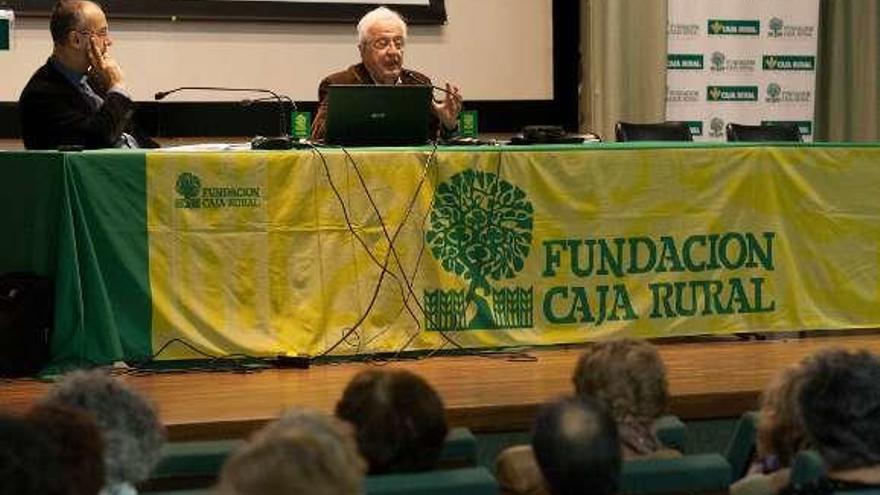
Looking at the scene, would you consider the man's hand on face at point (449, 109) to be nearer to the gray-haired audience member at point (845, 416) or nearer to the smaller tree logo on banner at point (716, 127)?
the smaller tree logo on banner at point (716, 127)

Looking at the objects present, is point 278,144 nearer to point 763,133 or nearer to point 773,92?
point 763,133

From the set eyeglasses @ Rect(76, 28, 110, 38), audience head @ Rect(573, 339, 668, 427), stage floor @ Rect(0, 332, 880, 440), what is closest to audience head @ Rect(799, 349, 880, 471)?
audience head @ Rect(573, 339, 668, 427)

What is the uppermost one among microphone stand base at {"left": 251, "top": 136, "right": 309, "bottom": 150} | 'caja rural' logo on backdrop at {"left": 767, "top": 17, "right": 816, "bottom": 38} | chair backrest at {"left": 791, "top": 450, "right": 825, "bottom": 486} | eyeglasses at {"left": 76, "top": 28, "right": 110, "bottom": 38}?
'caja rural' logo on backdrop at {"left": 767, "top": 17, "right": 816, "bottom": 38}

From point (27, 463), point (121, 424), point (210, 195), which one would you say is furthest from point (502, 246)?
point (27, 463)

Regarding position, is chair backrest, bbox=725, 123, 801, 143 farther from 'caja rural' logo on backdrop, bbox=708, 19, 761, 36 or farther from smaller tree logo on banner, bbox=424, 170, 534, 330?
smaller tree logo on banner, bbox=424, 170, 534, 330

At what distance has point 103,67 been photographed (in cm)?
523

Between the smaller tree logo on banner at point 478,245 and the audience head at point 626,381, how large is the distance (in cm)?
194

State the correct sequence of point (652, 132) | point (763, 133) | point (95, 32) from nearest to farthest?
point (95, 32) < point (652, 132) < point (763, 133)

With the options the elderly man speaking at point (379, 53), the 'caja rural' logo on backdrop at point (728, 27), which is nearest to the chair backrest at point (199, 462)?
the elderly man speaking at point (379, 53)

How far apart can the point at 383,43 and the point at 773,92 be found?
2999 millimetres

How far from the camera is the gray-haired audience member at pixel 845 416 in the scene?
2475 millimetres

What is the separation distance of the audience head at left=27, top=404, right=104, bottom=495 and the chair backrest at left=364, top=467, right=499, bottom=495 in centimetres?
46

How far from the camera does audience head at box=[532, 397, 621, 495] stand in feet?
7.34

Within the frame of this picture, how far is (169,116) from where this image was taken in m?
7.18
